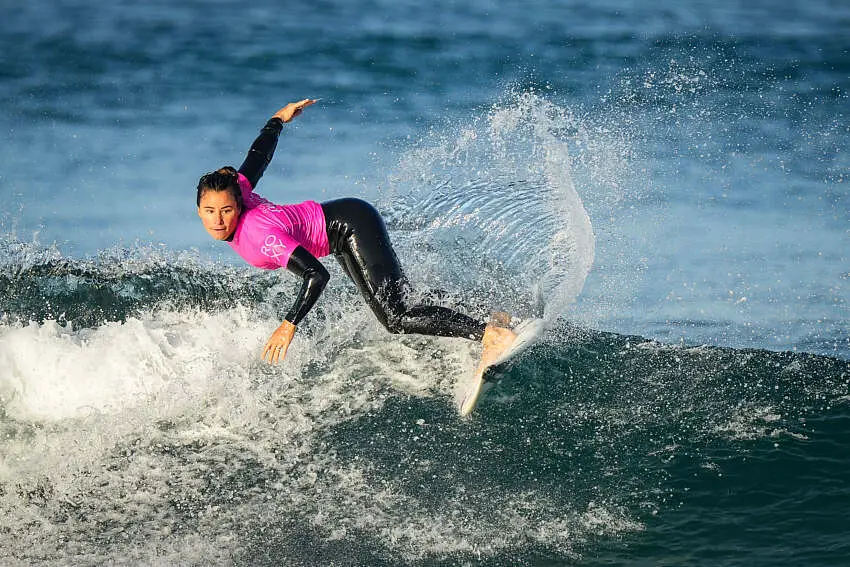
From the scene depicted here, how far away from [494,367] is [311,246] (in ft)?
4.91

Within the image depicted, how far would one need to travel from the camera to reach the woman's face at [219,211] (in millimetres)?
5875

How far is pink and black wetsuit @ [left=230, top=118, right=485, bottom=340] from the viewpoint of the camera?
607 cm

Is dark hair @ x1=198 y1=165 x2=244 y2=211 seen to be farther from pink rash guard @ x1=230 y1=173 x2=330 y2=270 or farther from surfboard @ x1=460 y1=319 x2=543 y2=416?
surfboard @ x1=460 y1=319 x2=543 y2=416

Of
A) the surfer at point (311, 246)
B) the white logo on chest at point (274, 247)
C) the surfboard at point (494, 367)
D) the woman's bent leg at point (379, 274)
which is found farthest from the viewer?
the woman's bent leg at point (379, 274)

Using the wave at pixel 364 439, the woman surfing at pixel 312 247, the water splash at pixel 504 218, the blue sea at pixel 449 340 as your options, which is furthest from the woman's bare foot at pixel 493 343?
the water splash at pixel 504 218

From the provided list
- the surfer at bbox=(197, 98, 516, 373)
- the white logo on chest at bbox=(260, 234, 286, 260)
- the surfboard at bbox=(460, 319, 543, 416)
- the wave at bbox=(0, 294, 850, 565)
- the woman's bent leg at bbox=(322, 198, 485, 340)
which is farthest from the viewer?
the woman's bent leg at bbox=(322, 198, 485, 340)

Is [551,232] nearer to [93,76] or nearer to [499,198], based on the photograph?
[499,198]

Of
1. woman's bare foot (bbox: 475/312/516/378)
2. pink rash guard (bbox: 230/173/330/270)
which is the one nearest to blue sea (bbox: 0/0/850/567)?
woman's bare foot (bbox: 475/312/516/378)

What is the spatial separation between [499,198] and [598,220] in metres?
2.76

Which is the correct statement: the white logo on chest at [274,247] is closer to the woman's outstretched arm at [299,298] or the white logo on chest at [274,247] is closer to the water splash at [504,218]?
the woman's outstretched arm at [299,298]

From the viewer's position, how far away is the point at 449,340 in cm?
729

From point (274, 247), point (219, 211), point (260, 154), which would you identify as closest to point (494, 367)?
point (274, 247)

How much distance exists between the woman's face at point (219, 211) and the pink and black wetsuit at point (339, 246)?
13cm

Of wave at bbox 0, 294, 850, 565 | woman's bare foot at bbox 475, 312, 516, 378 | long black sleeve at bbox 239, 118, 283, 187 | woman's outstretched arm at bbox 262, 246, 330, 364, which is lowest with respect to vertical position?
wave at bbox 0, 294, 850, 565
